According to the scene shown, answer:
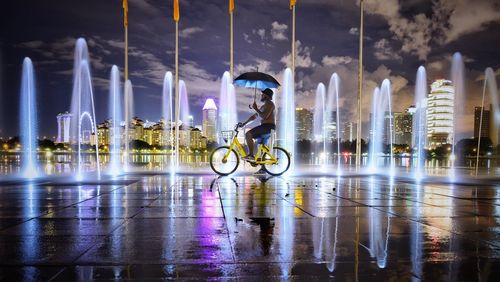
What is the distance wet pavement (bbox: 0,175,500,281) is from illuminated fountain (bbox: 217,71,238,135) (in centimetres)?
1955

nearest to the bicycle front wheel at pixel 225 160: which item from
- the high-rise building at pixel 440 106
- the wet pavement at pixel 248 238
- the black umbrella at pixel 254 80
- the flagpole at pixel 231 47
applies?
the black umbrella at pixel 254 80

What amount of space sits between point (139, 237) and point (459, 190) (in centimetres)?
843

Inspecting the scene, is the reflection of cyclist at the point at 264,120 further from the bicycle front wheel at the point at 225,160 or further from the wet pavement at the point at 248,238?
the wet pavement at the point at 248,238

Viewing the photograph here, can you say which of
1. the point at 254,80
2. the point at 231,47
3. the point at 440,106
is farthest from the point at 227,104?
the point at 440,106

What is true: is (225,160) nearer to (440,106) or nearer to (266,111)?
(266,111)

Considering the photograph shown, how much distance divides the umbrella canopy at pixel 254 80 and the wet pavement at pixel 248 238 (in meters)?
6.73

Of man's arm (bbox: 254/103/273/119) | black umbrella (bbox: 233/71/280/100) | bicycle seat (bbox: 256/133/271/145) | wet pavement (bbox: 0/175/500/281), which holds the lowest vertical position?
wet pavement (bbox: 0/175/500/281)

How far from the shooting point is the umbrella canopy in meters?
14.2

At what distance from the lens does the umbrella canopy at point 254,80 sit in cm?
1424

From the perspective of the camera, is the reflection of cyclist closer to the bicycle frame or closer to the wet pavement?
the bicycle frame

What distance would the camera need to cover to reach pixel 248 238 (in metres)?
4.66

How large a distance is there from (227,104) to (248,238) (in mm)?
23644

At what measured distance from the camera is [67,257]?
150 inches

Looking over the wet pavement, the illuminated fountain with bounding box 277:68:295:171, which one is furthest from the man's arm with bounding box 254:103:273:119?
the illuminated fountain with bounding box 277:68:295:171
